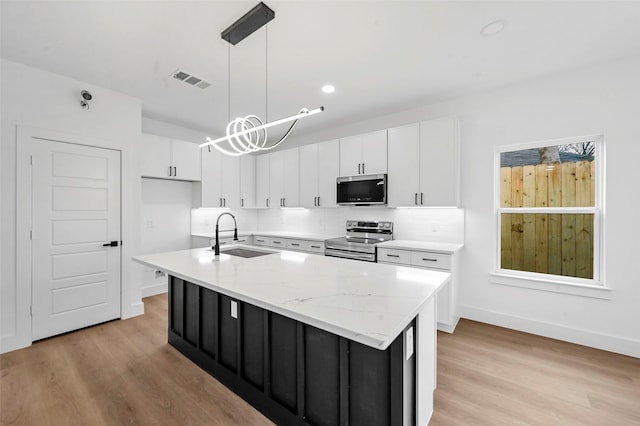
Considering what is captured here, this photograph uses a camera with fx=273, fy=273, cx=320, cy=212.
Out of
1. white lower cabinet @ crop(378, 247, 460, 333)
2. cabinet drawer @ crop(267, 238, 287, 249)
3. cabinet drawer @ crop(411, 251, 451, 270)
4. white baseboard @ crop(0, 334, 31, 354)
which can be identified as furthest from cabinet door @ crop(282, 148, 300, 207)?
white baseboard @ crop(0, 334, 31, 354)

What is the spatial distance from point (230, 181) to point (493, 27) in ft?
14.1

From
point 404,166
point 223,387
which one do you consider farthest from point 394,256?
point 223,387

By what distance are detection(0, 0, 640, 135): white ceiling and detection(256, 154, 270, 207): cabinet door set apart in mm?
1973

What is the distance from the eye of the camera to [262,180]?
17.7 ft

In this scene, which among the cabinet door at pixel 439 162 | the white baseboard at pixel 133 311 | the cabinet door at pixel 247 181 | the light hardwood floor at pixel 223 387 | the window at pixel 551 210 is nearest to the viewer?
the light hardwood floor at pixel 223 387

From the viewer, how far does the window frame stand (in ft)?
8.97

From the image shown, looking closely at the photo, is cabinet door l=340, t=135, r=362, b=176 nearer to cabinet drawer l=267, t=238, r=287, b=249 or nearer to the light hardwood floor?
cabinet drawer l=267, t=238, r=287, b=249

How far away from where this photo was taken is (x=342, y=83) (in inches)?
121

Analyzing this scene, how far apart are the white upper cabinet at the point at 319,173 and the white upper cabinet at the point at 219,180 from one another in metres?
1.33

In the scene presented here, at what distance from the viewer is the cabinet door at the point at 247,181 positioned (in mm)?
5270

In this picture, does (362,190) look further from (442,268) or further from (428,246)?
(442,268)

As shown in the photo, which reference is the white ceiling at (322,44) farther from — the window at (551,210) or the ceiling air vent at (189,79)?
the window at (551,210)

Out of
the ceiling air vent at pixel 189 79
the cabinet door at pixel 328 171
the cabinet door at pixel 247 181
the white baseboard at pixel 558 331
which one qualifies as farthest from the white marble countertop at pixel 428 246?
the cabinet door at pixel 247 181

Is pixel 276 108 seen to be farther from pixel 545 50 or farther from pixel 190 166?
pixel 545 50
